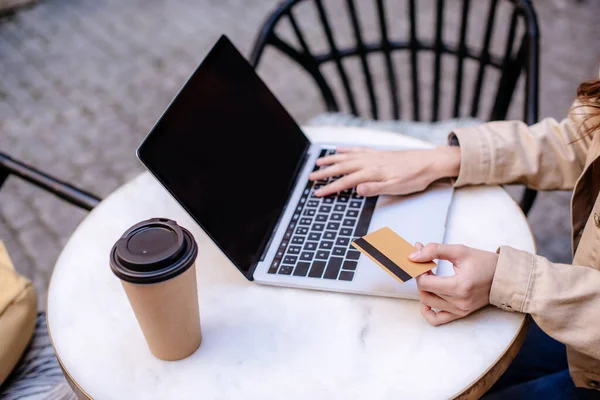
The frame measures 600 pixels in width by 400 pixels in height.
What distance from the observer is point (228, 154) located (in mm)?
1018

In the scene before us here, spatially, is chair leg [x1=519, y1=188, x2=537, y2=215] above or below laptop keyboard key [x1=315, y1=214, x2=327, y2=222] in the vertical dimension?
below

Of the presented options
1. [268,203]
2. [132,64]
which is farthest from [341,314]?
[132,64]

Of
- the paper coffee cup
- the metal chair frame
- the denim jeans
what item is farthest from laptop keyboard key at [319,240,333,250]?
the metal chair frame

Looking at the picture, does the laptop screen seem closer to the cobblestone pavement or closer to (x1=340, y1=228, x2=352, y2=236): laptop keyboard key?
(x1=340, y1=228, x2=352, y2=236): laptop keyboard key

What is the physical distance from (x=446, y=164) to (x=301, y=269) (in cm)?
36

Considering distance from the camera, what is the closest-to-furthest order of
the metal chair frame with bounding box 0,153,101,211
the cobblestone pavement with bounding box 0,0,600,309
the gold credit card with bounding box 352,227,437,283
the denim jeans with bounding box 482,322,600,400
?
the gold credit card with bounding box 352,227,437,283, the denim jeans with bounding box 482,322,600,400, the metal chair frame with bounding box 0,153,101,211, the cobblestone pavement with bounding box 0,0,600,309

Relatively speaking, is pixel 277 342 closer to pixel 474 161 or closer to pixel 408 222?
pixel 408 222

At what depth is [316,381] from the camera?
0.81 metres

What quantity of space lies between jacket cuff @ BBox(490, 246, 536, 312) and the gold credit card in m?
0.10

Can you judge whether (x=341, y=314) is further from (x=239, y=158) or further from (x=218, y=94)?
(x=218, y=94)

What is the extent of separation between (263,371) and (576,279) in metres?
0.48

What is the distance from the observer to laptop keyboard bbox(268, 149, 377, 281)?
95 cm

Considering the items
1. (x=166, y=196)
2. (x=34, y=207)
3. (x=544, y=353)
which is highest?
(x=166, y=196)

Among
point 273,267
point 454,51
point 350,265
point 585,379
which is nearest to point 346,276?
point 350,265
